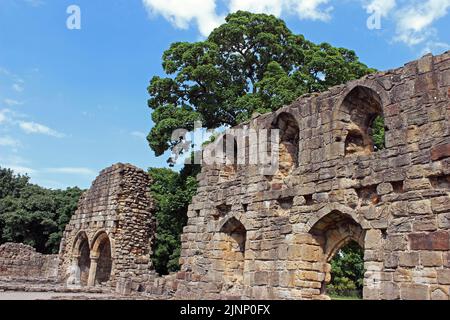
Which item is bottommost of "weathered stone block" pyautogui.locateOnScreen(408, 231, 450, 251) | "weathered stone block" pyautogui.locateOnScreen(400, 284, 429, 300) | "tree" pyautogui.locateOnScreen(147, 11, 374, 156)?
"weathered stone block" pyautogui.locateOnScreen(400, 284, 429, 300)

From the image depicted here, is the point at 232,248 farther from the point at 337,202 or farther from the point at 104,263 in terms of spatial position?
the point at 104,263

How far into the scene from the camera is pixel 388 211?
27.1ft

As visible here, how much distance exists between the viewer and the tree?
19609 mm

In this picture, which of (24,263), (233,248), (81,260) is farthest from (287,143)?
(24,263)

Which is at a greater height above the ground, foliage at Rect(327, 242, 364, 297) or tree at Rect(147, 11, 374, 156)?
tree at Rect(147, 11, 374, 156)

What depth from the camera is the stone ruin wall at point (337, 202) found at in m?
7.75

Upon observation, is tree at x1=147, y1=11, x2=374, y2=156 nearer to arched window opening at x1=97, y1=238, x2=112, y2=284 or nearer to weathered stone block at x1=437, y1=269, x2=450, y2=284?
arched window opening at x1=97, y1=238, x2=112, y2=284

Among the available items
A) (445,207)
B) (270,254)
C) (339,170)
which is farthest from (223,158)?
(445,207)

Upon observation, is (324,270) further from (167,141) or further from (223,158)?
(167,141)

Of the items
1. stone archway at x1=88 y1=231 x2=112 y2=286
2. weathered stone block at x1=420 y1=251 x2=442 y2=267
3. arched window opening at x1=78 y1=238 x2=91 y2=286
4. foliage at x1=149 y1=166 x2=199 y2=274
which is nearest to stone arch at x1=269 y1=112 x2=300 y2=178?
weathered stone block at x1=420 y1=251 x2=442 y2=267

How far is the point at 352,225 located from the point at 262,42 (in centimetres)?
1361

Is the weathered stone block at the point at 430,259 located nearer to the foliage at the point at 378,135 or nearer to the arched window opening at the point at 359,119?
the arched window opening at the point at 359,119

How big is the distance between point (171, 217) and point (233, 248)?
906cm

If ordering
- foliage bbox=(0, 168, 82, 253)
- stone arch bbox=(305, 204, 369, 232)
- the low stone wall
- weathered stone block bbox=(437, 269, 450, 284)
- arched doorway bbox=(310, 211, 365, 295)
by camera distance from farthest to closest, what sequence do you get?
foliage bbox=(0, 168, 82, 253) → the low stone wall → arched doorway bbox=(310, 211, 365, 295) → stone arch bbox=(305, 204, 369, 232) → weathered stone block bbox=(437, 269, 450, 284)
